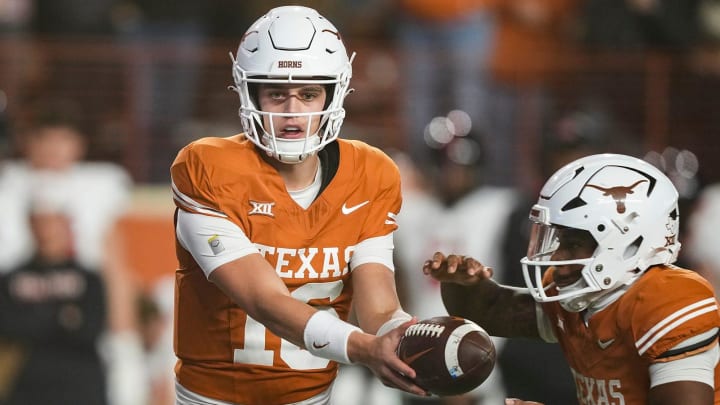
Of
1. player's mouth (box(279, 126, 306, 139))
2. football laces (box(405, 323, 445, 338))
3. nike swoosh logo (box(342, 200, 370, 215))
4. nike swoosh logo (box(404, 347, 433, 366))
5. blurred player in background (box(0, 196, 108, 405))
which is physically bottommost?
blurred player in background (box(0, 196, 108, 405))

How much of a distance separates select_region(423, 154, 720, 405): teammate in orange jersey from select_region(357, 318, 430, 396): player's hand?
0.49m

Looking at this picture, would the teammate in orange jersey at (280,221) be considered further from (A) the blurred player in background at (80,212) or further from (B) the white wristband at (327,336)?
(A) the blurred player in background at (80,212)

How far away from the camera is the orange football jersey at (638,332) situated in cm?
400

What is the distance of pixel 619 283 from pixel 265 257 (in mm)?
1165

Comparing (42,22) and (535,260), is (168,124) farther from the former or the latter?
(535,260)

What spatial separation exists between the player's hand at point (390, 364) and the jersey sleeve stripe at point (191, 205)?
0.76m

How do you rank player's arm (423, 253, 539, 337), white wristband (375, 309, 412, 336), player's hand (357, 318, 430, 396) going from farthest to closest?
player's arm (423, 253, 539, 337)
white wristband (375, 309, 412, 336)
player's hand (357, 318, 430, 396)

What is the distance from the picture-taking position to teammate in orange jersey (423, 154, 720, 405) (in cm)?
400

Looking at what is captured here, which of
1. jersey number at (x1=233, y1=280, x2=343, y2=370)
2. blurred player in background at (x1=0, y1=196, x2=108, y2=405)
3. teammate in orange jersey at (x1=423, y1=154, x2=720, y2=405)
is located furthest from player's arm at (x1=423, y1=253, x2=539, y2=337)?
blurred player in background at (x1=0, y1=196, x2=108, y2=405)

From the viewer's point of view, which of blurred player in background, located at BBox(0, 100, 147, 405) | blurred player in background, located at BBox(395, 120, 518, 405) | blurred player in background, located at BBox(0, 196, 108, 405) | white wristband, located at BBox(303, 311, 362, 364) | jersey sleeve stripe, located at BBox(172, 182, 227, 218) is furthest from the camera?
blurred player in background, located at BBox(0, 100, 147, 405)

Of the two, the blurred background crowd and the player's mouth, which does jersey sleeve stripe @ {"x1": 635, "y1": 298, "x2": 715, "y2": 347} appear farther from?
the blurred background crowd

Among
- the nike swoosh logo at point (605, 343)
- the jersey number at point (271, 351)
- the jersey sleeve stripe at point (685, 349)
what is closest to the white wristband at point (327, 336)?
the jersey number at point (271, 351)

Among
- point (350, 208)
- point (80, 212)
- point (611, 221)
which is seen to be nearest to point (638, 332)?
point (611, 221)

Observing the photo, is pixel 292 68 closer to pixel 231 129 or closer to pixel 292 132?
pixel 292 132
